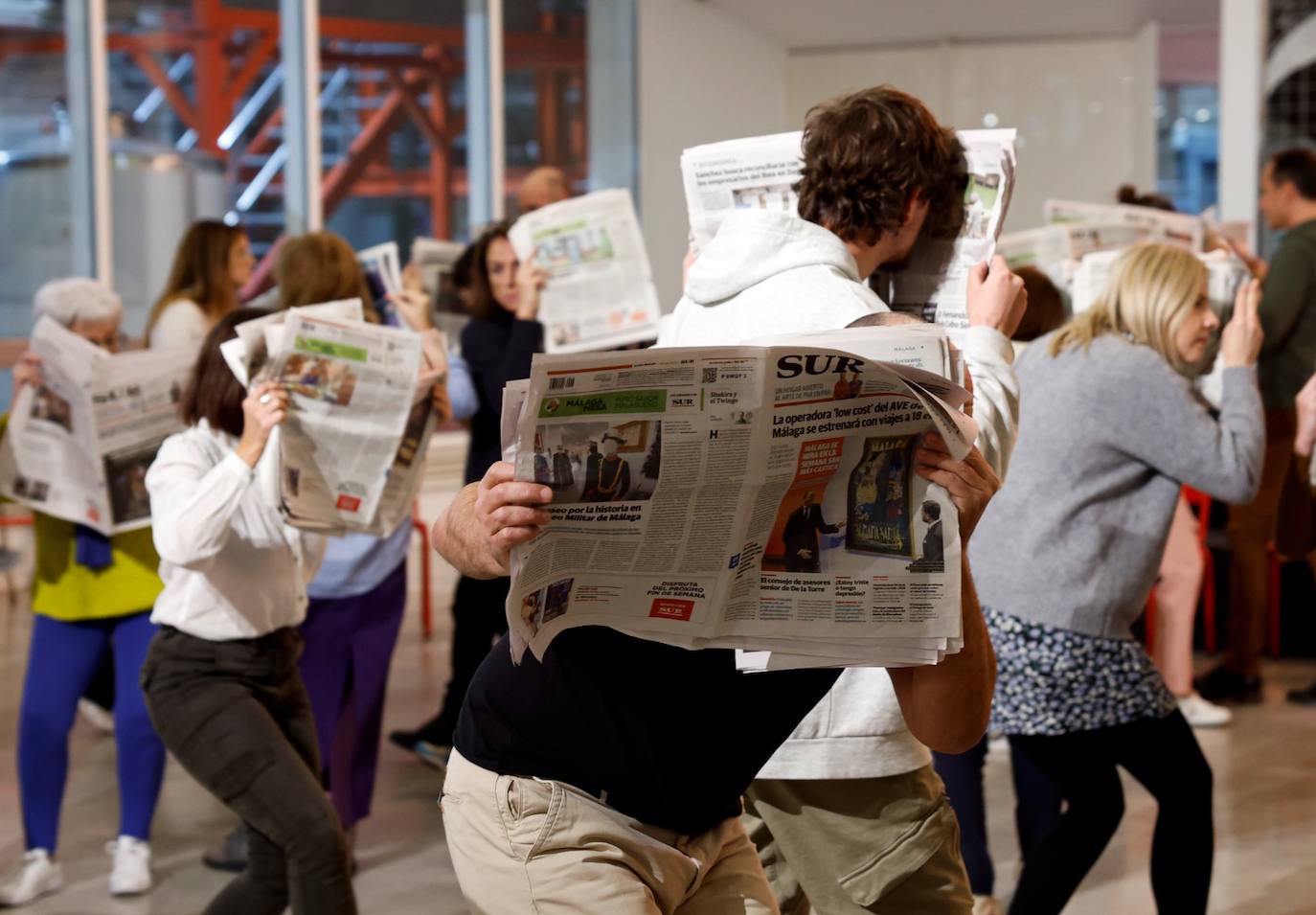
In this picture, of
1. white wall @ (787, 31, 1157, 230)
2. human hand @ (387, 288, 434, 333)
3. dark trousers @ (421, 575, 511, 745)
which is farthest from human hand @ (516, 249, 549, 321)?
white wall @ (787, 31, 1157, 230)

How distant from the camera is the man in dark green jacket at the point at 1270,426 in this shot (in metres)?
5.24

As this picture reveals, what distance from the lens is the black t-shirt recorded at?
1444 mm

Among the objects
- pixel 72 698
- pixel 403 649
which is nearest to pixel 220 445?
pixel 72 698

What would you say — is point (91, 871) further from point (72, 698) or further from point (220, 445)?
point (220, 445)

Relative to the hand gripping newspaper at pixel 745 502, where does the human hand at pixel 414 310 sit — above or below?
above

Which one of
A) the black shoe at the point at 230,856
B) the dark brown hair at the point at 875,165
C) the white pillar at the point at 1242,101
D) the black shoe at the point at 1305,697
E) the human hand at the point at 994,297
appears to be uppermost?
the white pillar at the point at 1242,101

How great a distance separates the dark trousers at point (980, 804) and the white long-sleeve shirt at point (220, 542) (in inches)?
52.9

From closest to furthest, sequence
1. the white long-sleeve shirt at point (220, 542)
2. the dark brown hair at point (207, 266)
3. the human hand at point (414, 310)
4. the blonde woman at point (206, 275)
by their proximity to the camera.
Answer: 1. the white long-sleeve shirt at point (220, 542)
2. the human hand at point (414, 310)
3. the blonde woman at point (206, 275)
4. the dark brown hair at point (207, 266)

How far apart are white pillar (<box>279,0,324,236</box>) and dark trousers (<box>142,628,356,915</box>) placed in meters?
6.02

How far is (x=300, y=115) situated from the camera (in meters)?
8.34

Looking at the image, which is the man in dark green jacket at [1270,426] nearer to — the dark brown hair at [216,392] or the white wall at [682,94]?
the dark brown hair at [216,392]

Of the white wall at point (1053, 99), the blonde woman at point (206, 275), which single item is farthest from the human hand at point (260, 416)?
the white wall at point (1053, 99)

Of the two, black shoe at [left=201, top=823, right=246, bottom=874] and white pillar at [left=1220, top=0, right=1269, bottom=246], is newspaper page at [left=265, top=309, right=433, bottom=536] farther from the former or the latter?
white pillar at [left=1220, top=0, right=1269, bottom=246]

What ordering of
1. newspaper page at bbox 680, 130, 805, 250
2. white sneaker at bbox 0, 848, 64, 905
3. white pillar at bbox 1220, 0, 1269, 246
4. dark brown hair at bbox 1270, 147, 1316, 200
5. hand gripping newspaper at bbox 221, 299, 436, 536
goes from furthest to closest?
white pillar at bbox 1220, 0, 1269, 246 → dark brown hair at bbox 1270, 147, 1316, 200 → white sneaker at bbox 0, 848, 64, 905 → hand gripping newspaper at bbox 221, 299, 436, 536 → newspaper page at bbox 680, 130, 805, 250
